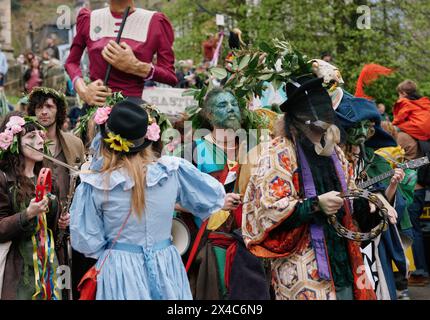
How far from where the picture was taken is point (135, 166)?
483 centimetres

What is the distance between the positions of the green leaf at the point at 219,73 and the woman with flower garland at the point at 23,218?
157cm

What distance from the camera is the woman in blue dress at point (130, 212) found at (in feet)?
15.6

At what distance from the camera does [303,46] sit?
15852 millimetres

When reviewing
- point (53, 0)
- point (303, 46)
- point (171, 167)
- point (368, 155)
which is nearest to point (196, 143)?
point (368, 155)

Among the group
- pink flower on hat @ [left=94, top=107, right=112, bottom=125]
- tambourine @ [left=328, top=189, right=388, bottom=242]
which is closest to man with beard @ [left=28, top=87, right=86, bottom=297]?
pink flower on hat @ [left=94, top=107, right=112, bottom=125]

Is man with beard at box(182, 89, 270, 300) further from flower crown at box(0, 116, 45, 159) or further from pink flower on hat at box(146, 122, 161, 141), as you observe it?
flower crown at box(0, 116, 45, 159)

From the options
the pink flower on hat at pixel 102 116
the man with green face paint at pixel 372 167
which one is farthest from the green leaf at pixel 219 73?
the pink flower on hat at pixel 102 116

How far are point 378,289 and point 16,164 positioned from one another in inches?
97.4

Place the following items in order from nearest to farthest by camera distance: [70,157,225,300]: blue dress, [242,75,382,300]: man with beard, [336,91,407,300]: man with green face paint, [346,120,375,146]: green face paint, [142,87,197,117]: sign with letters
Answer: [70,157,225,300]: blue dress < [242,75,382,300]: man with beard < [336,91,407,300]: man with green face paint < [346,120,375,146]: green face paint < [142,87,197,117]: sign with letters

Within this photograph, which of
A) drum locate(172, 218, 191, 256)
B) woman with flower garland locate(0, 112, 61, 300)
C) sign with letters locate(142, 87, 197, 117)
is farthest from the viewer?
sign with letters locate(142, 87, 197, 117)

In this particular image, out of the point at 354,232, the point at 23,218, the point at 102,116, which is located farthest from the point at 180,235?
the point at 354,232

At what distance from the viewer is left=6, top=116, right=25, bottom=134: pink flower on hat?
5.90 meters

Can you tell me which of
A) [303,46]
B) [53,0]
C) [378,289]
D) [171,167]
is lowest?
[53,0]
